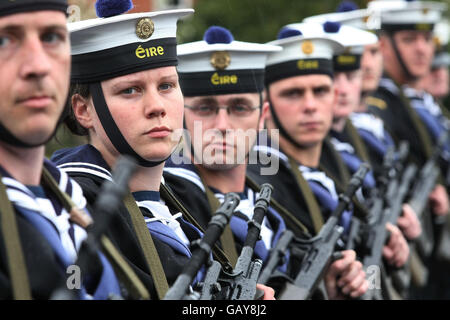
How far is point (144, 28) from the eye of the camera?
3387 mm

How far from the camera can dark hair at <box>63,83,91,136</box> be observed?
3.40 metres

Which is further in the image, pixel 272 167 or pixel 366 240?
pixel 366 240

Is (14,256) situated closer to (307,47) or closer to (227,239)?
(227,239)

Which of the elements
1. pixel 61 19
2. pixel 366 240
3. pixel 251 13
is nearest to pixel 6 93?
pixel 61 19

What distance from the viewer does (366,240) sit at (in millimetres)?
5754

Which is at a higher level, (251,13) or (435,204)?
(251,13)

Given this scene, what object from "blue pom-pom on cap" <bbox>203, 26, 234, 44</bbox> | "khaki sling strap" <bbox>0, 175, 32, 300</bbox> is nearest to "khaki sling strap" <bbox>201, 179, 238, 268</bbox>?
"blue pom-pom on cap" <bbox>203, 26, 234, 44</bbox>

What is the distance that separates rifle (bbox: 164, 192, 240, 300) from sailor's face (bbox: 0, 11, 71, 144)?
0.62m

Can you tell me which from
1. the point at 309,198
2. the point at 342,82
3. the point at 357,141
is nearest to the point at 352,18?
the point at 342,82

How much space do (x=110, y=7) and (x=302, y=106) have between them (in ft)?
7.34

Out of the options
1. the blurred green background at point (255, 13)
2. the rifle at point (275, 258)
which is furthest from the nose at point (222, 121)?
the blurred green background at point (255, 13)

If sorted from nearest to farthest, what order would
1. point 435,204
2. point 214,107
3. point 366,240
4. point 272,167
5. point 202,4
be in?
point 214,107 → point 272,167 → point 366,240 → point 435,204 → point 202,4
